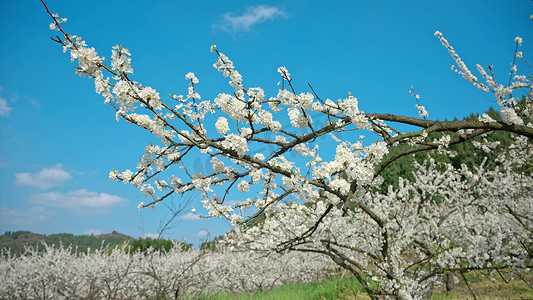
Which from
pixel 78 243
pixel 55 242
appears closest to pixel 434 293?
pixel 55 242

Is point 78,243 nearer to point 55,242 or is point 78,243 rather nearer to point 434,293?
point 55,242

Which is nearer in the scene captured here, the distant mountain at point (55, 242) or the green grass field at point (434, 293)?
the green grass field at point (434, 293)

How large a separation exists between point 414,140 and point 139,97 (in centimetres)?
295

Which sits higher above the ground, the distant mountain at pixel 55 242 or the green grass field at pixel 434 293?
the distant mountain at pixel 55 242

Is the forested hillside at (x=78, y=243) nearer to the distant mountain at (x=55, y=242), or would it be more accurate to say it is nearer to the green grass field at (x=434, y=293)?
the distant mountain at (x=55, y=242)

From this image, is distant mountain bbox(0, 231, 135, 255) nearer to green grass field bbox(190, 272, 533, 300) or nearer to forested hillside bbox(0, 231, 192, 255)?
forested hillside bbox(0, 231, 192, 255)

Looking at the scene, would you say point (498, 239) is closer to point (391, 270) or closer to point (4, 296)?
point (391, 270)

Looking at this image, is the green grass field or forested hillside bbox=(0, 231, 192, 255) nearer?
the green grass field

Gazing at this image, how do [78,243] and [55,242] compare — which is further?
[78,243]

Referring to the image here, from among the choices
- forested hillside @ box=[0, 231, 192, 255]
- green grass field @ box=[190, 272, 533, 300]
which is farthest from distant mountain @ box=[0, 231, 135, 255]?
green grass field @ box=[190, 272, 533, 300]

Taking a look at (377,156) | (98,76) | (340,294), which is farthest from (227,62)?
(340,294)

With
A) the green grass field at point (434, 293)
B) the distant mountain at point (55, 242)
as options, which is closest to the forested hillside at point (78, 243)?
the distant mountain at point (55, 242)

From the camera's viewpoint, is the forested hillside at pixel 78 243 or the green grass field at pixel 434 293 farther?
the forested hillside at pixel 78 243

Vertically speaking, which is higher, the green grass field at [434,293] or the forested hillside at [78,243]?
the forested hillside at [78,243]
